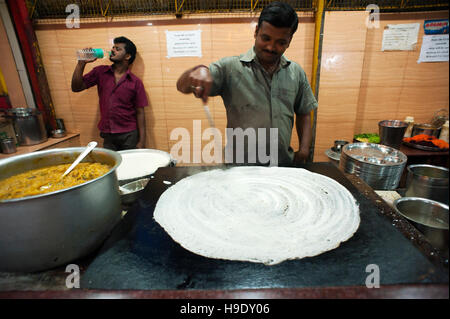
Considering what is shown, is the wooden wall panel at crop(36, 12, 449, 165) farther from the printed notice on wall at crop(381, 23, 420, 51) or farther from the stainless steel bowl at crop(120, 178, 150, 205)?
the stainless steel bowl at crop(120, 178, 150, 205)

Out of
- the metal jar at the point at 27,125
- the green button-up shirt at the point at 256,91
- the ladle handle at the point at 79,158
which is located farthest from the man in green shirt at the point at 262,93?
the metal jar at the point at 27,125

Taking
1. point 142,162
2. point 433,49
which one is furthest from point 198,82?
point 433,49

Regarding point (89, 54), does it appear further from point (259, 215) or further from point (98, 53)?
point (259, 215)

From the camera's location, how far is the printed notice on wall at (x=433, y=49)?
358 cm

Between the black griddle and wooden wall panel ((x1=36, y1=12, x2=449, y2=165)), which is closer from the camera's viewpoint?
the black griddle

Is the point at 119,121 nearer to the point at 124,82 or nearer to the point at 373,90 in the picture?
the point at 124,82

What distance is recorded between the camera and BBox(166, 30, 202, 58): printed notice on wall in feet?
11.5

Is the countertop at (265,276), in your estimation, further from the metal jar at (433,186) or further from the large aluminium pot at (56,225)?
the metal jar at (433,186)

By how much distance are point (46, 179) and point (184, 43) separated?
3.15 m

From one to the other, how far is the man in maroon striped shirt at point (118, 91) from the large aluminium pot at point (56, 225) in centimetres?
265

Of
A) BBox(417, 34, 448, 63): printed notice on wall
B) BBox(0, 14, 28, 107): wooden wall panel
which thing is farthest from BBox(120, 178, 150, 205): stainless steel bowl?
BBox(417, 34, 448, 63): printed notice on wall

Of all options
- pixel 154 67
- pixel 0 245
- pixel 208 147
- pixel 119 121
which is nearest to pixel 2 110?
pixel 119 121

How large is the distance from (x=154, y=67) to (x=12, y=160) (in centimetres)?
300

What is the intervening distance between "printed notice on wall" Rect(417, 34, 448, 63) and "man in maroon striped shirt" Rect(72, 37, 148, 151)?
14.7 ft
